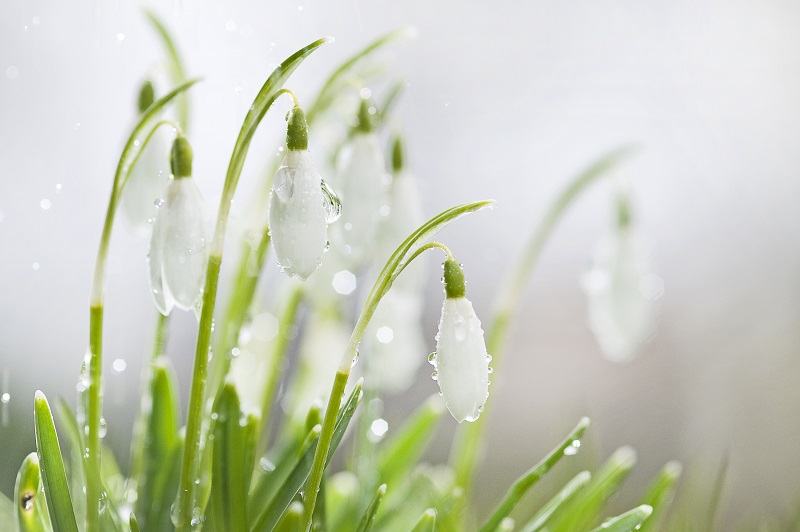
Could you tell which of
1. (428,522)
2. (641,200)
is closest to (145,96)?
(428,522)

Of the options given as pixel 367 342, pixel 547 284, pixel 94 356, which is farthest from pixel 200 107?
pixel 547 284

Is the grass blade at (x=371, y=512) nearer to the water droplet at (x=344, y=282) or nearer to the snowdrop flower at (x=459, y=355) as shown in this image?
the snowdrop flower at (x=459, y=355)

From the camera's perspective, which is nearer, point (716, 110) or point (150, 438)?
point (150, 438)

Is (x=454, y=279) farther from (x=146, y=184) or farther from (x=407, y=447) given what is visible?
(x=407, y=447)

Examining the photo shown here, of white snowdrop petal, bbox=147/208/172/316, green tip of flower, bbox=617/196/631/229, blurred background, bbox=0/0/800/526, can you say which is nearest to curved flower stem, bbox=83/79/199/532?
A: white snowdrop petal, bbox=147/208/172/316

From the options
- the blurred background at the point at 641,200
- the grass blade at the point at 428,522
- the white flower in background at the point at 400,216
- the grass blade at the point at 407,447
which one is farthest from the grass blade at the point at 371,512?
the blurred background at the point at 641,200

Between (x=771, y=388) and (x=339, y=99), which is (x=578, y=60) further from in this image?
(x=339, y=99)
